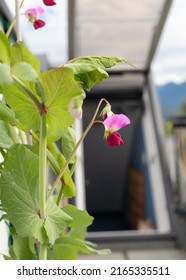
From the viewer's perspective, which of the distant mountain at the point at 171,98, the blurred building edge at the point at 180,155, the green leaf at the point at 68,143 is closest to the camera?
the green leaf at the point at 68,143

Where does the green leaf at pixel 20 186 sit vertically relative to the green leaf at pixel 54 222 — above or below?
above

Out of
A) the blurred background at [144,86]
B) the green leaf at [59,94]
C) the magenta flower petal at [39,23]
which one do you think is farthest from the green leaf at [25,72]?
the blurred background at [144,86]

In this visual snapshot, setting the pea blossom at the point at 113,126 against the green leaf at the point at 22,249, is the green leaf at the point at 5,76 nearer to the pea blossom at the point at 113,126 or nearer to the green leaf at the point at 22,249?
the pea blossom at the point at 113,126

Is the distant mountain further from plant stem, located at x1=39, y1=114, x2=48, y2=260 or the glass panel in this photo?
plant stem, located at x1=39, y1=114, x2=48, y2=260

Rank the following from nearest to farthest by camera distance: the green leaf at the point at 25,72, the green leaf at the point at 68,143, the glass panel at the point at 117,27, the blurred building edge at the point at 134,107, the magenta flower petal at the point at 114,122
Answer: the green leaf at the point at 25,72
the magenta flower petal at the point at 114,122
the green leaf at the point at 68,143
the glass panel at the point at 117,27
the blurred building edge at the point at 134,107

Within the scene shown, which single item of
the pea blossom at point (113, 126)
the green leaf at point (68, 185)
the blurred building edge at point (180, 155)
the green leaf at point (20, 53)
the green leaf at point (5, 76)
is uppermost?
the blurred building edge at point (180, 155)
